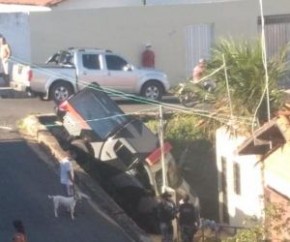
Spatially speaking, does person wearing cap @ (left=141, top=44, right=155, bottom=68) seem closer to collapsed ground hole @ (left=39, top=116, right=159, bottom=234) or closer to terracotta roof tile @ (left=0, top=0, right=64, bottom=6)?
terracotta roof tile @ (left=0, top=0, right=64, bottom=6)

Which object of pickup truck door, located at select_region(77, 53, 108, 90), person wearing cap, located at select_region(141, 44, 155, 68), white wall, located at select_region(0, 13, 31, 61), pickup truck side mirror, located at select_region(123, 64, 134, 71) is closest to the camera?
pickup truck door, located at select_region(77, 53, 108, 90)

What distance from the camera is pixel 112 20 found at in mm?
33656

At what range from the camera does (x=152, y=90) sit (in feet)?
104

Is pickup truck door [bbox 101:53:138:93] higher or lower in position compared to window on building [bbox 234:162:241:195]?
higher

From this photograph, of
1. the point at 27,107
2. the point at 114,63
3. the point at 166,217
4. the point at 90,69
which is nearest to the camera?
the point at 166,217

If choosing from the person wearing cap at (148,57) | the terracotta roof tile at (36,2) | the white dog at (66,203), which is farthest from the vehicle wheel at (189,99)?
the terracotta roof tile at (36,2)

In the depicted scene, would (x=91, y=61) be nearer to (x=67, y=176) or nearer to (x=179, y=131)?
(x=179, y=131)

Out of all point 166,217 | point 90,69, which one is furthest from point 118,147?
point 90,69

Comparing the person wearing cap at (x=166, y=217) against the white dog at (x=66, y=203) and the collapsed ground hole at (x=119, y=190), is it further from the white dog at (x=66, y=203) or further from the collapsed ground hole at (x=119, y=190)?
the white dog at (x=66, y=203)

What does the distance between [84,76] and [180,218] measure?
11169mm

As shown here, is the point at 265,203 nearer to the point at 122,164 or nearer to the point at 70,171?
the point at 70,171

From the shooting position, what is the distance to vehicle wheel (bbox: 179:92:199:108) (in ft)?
76.2

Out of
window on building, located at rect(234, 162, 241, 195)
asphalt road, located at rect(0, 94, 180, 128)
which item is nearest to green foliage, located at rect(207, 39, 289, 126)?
window on building, located at rect(234, 162, 241, 195)

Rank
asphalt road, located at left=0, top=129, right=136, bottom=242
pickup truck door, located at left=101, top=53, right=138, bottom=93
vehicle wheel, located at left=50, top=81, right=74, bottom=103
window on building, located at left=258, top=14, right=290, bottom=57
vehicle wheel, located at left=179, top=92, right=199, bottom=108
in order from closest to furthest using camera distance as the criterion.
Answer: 1. asphalt road, located at left=0, top=129, right=136, bottom=242
2. vehicle wheel, located at left=179, top=92, right=199, bottom=108
3. vehicle wheel, located at left=50, top=81, right=74, bottom=103
4. pickup truck door, located at left=101, top=53, right=138, bottom=93
5. window on building, located at left=258, top=14, right=290, bottom=57
